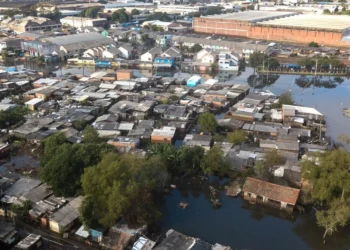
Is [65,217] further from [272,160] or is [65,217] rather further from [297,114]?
[297,114]

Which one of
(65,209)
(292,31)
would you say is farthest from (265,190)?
(292,31)

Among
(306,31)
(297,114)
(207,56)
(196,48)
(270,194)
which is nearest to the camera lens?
(270,194)

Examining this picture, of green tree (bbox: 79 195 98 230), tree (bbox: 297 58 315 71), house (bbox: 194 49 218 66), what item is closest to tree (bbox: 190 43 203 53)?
house (bbox: 194 49 218 66)

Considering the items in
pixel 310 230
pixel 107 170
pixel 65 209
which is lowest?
pixel 310 230

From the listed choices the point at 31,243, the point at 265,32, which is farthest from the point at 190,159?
the point at 265,32

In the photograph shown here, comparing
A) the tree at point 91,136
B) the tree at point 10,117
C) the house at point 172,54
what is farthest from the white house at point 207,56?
the tree at point 91,136

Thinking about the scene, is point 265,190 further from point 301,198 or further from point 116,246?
point 116,246
